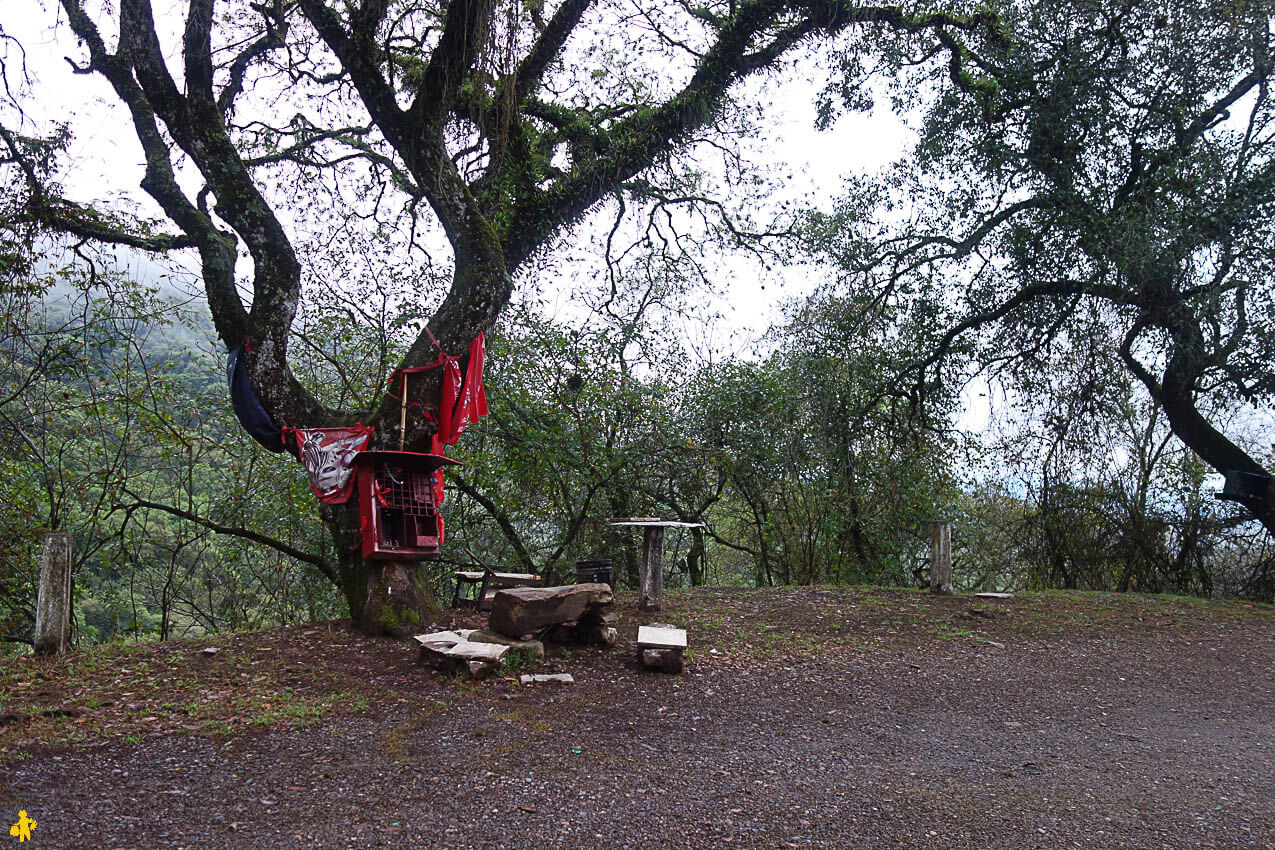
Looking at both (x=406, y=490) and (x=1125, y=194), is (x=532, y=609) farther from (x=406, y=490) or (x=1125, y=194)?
(x=1125, y=194)

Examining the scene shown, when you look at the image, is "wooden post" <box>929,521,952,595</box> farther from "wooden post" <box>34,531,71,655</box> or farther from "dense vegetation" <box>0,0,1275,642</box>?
"wooden post" <box>34,531,71,655</box>

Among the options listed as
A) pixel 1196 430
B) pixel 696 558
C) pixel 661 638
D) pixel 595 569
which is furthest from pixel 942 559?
pixel 661 638

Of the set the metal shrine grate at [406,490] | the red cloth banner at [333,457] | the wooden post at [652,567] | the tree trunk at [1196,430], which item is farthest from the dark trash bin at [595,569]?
the tree trunk at [1196,430]

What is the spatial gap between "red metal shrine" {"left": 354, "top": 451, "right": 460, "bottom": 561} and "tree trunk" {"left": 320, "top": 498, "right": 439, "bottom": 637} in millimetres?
183

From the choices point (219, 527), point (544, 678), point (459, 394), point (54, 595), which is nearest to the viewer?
point (544, 678)

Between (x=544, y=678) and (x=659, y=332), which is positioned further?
(x=659, y=332)

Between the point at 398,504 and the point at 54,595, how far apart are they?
2.16 m

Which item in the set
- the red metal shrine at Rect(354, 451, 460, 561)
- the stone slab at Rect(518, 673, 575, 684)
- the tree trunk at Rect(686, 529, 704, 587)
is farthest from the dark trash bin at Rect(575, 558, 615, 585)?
the tree trunk at Rect(686, 529, 704, 587)

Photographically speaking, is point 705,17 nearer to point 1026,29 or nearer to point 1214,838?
point 1026,29

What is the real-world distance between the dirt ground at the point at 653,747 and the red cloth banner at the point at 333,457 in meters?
1.04

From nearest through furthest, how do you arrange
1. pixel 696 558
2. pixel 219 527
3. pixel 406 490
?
pixel 406 490, pixel 219 527, pixel 696 558

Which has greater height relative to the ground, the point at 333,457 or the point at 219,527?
the point at 333,457

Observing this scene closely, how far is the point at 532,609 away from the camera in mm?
4984

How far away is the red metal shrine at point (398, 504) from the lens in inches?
203
